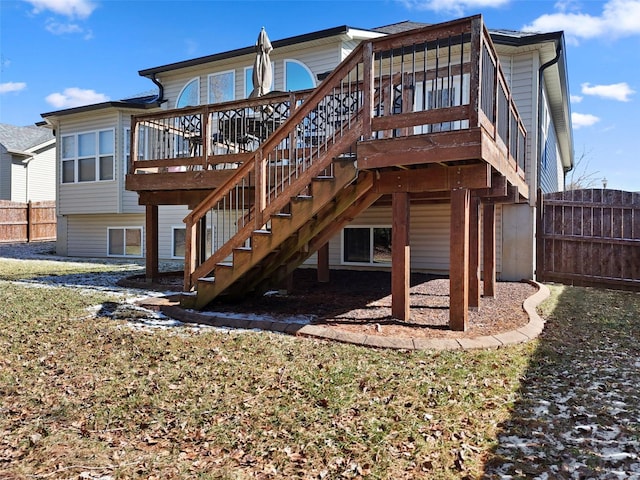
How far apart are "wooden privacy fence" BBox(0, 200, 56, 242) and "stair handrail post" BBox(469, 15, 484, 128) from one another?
2091 cm

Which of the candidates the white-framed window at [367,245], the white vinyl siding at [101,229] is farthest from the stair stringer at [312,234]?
the white vinyl siding at [101,229]

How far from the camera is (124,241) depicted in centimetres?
1469

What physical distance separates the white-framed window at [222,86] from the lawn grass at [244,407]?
9.65 metres

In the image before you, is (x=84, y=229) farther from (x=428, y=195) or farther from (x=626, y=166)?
(x=626, y=166)

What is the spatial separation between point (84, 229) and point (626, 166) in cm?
5054

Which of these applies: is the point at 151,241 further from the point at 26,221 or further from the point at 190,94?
the point at 26,221

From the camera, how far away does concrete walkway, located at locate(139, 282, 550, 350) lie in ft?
14.2

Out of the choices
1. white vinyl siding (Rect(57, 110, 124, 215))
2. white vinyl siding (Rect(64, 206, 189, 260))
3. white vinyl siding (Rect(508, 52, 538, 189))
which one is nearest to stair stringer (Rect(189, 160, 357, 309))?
white vinyl siding (Rect(508, 52, 538, 189))

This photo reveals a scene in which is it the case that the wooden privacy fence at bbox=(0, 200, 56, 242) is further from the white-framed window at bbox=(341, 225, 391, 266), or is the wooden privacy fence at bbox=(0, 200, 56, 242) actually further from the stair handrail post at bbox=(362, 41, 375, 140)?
the stair handrail post at bbox=(362, 41, 375, 140)

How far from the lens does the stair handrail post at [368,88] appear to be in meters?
4.75

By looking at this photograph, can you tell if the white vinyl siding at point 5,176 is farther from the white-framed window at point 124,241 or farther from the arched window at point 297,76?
the arched window at point 297,76

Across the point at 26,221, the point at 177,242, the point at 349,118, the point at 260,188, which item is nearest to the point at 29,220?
the point at 26,221

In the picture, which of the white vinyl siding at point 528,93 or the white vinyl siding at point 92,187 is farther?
the white vinyl siding at point 92,187

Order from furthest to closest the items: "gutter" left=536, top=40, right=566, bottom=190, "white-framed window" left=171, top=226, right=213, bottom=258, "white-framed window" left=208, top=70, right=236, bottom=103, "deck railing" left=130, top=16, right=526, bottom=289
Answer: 1. "white-framed window" left=171, top=226, right=213, bottom=258
2. "white-framed window" left=208, top=70, right=236, bottom=103
3. "gutter" left=536, top=40, right=566, bottom=190
4. "deck railing" left=130, top=16, right=526, bottom=289
